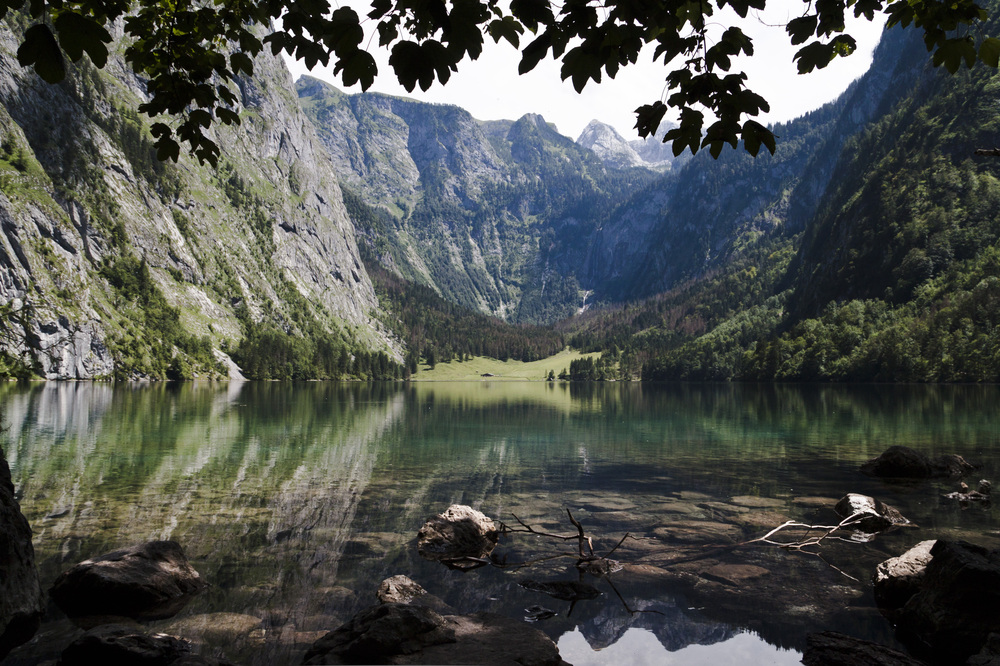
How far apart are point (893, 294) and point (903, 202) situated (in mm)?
35622

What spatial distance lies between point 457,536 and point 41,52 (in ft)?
44.8

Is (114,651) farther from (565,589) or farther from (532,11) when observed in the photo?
(532,11)

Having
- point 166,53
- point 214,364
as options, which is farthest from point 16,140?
point 166,53

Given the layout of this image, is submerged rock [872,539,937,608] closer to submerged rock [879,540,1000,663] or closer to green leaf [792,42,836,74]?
submerged rock [879,540,1000,663]

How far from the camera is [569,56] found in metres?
4.90

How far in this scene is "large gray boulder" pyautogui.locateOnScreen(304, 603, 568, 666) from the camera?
8.26 meters

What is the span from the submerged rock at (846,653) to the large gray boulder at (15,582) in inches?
516

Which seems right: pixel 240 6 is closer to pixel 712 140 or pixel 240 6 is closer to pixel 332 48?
pixel 332 48

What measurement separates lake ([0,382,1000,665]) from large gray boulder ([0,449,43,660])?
1.09 feet

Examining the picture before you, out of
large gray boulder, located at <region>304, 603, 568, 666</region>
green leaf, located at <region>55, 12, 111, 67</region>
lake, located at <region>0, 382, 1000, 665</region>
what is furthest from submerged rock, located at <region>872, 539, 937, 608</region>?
green leaf, located at <region>55, 12, 111, 67</region>

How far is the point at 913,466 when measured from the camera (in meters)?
25.4

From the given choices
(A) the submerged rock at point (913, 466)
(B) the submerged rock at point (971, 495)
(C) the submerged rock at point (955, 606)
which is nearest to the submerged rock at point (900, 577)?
(C) the submerged rock at point (955, 606)

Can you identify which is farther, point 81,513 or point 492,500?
point 492,500

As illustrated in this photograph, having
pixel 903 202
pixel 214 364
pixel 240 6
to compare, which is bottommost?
pixel 214 364
